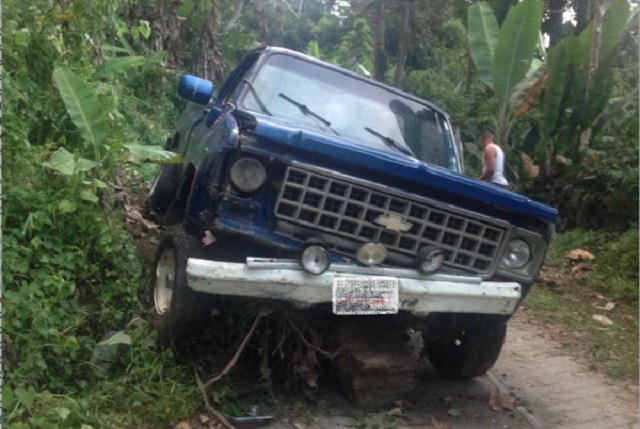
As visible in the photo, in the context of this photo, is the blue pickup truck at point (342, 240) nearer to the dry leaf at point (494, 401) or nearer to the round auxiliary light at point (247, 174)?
the round auxiliary light at point (247, 174)

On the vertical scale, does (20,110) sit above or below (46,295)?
above

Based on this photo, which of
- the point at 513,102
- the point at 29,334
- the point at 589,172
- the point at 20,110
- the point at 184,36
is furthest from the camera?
the point at 184,36

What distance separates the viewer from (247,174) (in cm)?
414

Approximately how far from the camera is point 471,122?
1417 centimetres

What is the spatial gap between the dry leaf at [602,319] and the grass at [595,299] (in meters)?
0.04

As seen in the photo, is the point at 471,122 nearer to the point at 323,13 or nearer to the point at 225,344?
the point at 225,344

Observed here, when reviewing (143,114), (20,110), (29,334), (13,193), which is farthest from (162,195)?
(143,114)

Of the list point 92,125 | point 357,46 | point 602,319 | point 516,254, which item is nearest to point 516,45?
point 602,319

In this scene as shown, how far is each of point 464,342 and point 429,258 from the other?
1153mm

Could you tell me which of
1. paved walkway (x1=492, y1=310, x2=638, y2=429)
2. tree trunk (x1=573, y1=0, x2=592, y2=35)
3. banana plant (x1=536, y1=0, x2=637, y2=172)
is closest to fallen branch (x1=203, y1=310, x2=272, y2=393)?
paved walkway (x1=492, y1=310, x2=638, y2=429)

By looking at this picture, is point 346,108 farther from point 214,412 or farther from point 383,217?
point 214,412

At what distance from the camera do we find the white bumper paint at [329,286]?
389 centimetres

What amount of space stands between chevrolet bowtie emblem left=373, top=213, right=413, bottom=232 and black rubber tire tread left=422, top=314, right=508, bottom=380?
0.76 meters

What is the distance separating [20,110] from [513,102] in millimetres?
7378
